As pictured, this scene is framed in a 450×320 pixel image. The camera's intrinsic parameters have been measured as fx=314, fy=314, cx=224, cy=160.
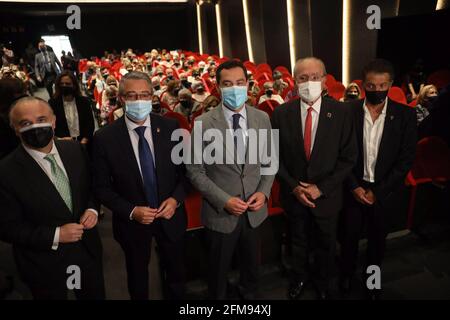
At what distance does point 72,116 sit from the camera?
336 centimetres

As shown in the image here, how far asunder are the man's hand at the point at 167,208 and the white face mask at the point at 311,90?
3.38ft

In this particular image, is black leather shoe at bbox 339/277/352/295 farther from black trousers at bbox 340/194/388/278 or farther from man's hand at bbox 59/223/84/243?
man's hand at bbox 59/223/84/243

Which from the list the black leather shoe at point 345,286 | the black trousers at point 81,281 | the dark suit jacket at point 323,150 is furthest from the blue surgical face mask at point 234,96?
the black leather shoe at point 345,286

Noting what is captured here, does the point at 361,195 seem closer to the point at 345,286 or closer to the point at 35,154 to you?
the point at 345,286

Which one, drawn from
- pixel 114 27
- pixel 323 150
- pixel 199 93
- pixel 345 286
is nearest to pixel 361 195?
pixel 323 150

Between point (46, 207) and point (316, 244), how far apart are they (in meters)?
1.64

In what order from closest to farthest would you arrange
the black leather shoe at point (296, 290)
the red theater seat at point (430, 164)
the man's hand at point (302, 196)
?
the man's hand at point (302, 196) < the black leather shoe at point (296, 290) < the red theater seat at point (430, 164)

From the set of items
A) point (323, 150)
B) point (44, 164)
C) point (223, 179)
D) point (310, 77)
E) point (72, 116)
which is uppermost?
point (310, 77)

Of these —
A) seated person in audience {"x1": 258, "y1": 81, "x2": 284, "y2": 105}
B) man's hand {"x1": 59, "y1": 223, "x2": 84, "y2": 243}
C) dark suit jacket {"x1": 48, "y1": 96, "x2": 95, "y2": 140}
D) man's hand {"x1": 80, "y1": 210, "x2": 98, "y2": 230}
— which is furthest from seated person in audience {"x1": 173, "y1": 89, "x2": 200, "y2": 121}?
man's hand {"x1": 59, "y1": 223, "x2": 84, "y2": 243}

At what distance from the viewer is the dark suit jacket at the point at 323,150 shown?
76.2 inches

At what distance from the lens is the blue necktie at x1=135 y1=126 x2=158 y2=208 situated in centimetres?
179

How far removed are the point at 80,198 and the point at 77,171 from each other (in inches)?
5.7

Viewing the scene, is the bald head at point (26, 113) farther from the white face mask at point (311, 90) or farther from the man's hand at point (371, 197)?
the man's hand at point (371, 197)

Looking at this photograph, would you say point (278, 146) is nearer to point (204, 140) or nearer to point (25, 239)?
point (204, 140)
